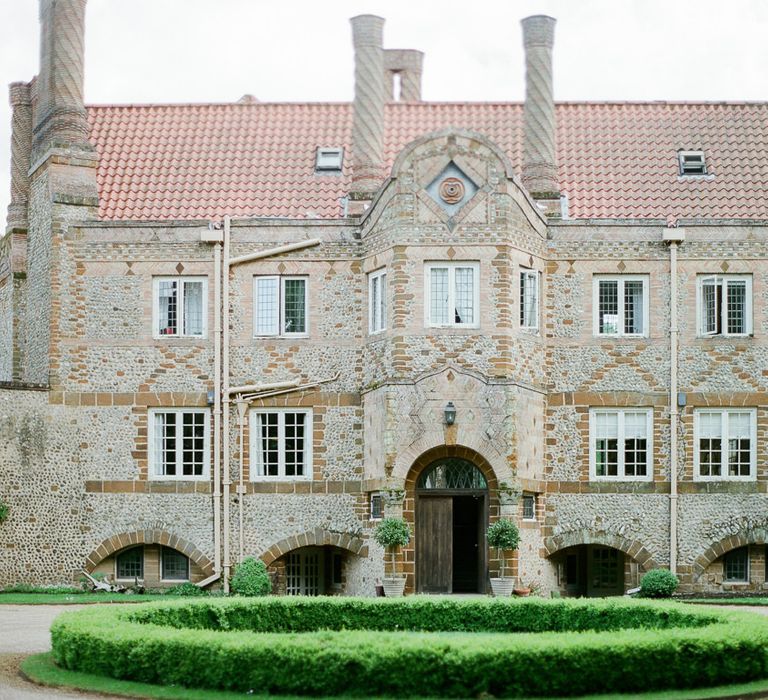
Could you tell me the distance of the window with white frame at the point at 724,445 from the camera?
123 ft

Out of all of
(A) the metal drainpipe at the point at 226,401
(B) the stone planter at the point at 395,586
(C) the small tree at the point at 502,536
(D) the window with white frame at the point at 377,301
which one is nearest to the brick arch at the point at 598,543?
(C) the small tree at the point at 502,536

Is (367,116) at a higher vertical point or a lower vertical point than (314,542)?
higher

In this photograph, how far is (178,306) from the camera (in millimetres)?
38156

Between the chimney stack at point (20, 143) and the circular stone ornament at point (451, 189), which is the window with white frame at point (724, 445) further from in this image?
the chimney stack at point (20, 143)

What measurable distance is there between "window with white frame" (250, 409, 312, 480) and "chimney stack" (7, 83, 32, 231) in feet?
29.2

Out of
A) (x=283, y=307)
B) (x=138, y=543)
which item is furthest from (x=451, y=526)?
(x=138, y=543)

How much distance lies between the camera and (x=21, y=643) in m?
26.1

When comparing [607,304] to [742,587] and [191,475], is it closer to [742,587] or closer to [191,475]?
[742,587]

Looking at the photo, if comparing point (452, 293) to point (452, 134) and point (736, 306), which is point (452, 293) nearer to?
point (452, 134)

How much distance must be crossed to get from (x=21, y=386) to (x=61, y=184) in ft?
16.5

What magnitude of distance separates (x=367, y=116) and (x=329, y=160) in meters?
2.63

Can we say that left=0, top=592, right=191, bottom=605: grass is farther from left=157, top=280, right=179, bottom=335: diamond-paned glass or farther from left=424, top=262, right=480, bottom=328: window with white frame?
left=424, top=262, right=480, bottom=328: window with white frame

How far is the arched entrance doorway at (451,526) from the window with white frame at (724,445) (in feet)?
17.7

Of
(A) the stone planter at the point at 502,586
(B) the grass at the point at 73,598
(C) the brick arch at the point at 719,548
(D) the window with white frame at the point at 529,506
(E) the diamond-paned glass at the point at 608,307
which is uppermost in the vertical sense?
(E) the diamond-paned glass at the point at 608,307
